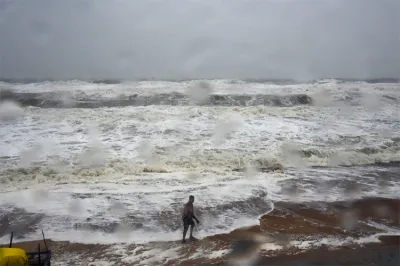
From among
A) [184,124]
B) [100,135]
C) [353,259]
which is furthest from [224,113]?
[353,259]

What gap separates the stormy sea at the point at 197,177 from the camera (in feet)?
22.8

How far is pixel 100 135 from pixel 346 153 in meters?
9.11

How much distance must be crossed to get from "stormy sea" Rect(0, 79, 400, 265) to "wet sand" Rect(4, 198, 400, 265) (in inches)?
1.4

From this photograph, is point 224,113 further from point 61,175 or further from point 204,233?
point 204,233

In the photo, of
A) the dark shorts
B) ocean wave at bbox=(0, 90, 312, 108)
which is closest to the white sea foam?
the dark shorts

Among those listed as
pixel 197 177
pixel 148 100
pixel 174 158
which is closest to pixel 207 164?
pixel 174 158

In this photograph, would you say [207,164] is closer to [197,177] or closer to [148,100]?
[197,177]

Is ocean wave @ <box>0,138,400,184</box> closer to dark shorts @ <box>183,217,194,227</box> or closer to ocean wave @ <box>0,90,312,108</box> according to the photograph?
dark shorts @ <box>183,217,194,227</box>

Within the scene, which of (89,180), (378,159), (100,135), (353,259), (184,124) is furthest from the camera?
(184,124)

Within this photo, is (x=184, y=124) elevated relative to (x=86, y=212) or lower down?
elevated

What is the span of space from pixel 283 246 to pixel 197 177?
4791 millimetres

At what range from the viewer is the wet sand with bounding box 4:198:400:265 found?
20.1 ft

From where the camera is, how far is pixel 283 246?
661 centimetres

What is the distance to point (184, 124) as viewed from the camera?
1694 centimetres
